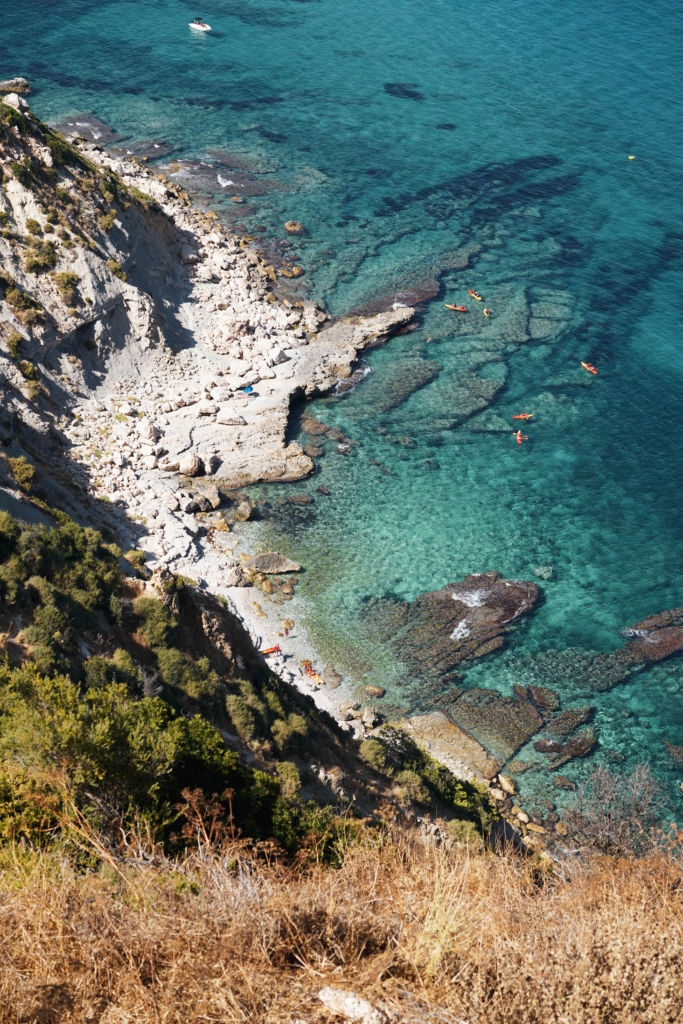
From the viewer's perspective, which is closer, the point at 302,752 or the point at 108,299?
the point at 302,752

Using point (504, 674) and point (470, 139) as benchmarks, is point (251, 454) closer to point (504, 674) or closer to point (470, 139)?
point (504, 674)

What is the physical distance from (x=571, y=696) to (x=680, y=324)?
33.9 m

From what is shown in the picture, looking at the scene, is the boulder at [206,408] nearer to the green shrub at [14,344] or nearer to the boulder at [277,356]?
the boulder at [277,356]

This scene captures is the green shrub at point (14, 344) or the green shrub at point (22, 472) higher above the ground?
the green shrub at point (14, 344)

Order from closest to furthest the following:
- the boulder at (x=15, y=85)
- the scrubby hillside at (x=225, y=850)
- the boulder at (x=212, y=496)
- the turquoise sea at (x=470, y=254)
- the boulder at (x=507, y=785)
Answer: the scrubby hillside at (x=225, y=850) < the boulder at (x=507, y=785) < the turquoise sea at (x=470, y=254) < the boulder at (x=212, y=496) < the boulder at (x=15, y=85)

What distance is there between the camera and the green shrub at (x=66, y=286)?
41031 millimetres

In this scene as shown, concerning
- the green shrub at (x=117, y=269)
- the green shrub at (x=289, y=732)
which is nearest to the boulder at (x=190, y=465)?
the green shrub at (x=117, y=269)

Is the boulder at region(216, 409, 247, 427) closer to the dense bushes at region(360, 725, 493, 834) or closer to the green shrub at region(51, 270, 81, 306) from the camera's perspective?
the green shrub at region(51, 270, 81, 306)

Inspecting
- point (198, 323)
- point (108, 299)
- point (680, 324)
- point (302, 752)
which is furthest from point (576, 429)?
point (302, 752)

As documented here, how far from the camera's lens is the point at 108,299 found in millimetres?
42719

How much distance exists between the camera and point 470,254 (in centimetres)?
5988

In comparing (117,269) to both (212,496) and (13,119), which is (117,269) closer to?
(13,119)

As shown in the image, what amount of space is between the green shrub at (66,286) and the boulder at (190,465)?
9.82 m

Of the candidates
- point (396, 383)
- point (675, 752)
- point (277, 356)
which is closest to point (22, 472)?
point (277, 356)
